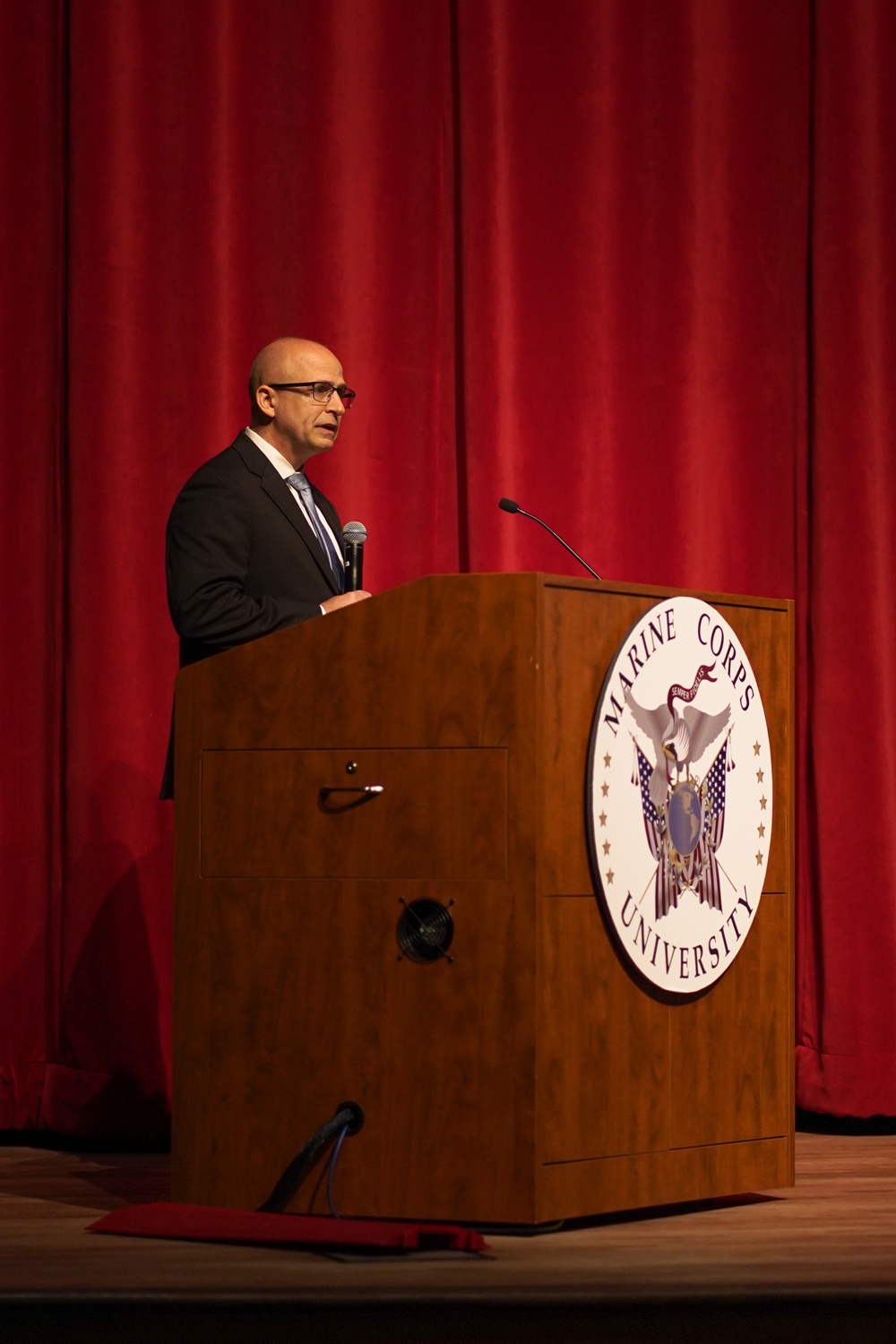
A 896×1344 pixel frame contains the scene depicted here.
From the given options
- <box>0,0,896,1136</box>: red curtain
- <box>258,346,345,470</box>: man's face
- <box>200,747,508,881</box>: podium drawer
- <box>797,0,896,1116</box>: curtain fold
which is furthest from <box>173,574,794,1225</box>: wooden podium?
<box>797,0,896,1116</box>: curtain fold

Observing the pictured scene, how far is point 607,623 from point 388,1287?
0.91 meters

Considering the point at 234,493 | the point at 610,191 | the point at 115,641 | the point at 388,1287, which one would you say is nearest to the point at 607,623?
the point at 234,493

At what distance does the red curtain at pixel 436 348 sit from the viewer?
11.4 ft

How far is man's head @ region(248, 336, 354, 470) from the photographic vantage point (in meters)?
2.82

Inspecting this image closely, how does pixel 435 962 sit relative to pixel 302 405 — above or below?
below

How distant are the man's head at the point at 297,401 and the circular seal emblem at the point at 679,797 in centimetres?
79

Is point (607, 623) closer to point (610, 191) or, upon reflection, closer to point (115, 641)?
point (115, 641)

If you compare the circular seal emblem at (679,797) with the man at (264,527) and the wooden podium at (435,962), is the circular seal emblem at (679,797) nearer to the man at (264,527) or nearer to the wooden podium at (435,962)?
the wooden podium at (435,962)

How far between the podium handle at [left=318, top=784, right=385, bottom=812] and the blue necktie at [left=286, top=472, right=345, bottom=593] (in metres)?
0.55

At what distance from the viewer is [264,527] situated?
2709 mm

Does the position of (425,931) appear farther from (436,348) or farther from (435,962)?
(436,348)

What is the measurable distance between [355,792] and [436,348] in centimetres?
163

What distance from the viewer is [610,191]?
3.72 metres

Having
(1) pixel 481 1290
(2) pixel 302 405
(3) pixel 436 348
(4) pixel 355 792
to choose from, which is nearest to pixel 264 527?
(2) pixel 302 405
